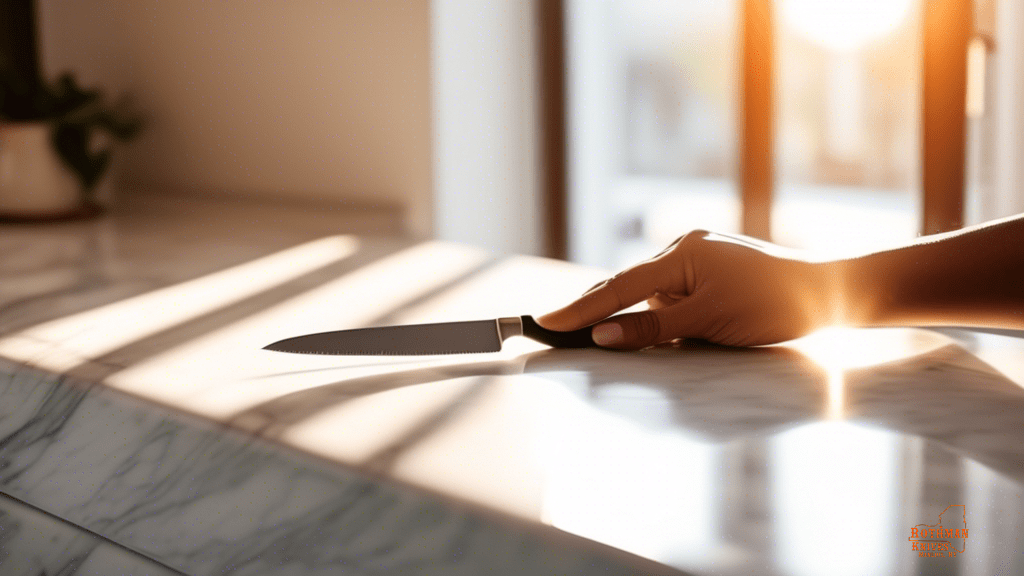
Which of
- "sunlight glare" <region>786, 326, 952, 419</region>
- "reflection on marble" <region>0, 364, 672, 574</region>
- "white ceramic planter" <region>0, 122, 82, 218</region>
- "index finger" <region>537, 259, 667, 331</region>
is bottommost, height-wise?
"reflection on marble" <region>0, 364, 672, 574</region>

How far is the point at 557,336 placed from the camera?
2.21 ft

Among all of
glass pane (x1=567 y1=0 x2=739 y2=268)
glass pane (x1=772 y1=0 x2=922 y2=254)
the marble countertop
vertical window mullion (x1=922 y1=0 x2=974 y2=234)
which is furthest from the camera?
glass pane (x1=772 y1=0 x2=922 y2=254)

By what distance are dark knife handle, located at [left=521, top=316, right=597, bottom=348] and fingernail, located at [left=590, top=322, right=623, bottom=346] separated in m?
0.02

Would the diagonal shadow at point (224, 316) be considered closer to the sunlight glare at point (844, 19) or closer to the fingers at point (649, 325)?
the fingers at point (649, 325)

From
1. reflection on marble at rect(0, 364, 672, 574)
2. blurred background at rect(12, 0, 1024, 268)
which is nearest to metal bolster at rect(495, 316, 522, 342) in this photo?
reflection on marble at rect(0, 364, 672, 574)

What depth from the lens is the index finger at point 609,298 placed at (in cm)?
Answer: 66

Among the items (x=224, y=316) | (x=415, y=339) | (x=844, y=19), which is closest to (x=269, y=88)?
(x=224, y=316)

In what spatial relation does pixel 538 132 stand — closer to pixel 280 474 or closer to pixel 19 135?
pixel 19 135

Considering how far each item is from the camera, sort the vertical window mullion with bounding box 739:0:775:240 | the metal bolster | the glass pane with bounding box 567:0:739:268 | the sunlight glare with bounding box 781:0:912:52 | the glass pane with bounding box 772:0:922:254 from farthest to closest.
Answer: the glass pane with bounding box 772:0:922:254
the sunlight glare with bounding box 781:0:912:52
the glass pane with bounding box 567:0:739:268
the vertical window mullion with bounding box 739:0:775:240
the metal bolster

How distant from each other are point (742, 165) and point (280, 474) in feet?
3.88

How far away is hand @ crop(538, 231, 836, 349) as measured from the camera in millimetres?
659

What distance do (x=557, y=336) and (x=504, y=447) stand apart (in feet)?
0.65

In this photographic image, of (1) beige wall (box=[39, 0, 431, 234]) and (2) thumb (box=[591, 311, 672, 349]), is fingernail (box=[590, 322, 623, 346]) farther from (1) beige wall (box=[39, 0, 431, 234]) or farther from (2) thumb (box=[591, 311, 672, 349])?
(1) beige wall (box=[39, 0, 431, 234])

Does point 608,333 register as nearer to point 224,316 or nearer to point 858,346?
point 858,346
